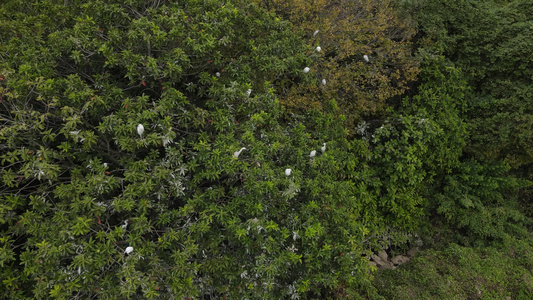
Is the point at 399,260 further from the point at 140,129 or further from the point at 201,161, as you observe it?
the point at 140,129

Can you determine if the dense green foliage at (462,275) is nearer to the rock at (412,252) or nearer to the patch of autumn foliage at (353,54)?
the rock at (412,252)

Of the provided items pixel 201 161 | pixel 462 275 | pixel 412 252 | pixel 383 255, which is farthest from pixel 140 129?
pixel 412 252

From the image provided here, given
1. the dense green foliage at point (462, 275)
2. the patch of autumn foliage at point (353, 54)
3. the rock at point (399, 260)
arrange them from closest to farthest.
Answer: the dense green foliage at point (462, 275), the patch of autumn foliage at point (353, 54), the rock at point (399, 260)

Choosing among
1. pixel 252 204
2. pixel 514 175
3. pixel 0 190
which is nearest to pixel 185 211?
pixel 252 204

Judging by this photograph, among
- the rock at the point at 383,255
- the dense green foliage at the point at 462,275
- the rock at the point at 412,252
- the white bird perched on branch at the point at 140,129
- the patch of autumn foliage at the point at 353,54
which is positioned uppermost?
the white bird perched on branch at the point at 140,129

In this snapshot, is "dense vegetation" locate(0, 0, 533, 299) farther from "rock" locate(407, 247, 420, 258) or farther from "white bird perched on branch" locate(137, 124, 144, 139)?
"rock" locate(407, 247, 420, 258)

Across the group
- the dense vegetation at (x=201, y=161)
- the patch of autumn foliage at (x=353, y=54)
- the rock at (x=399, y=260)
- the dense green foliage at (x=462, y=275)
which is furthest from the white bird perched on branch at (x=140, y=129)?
the rock at (x=399, y=260)

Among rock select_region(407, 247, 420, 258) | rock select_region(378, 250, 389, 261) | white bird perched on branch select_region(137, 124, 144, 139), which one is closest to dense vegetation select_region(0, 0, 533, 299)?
white bird perched on branch select_region(137, 124, 144, 139)
